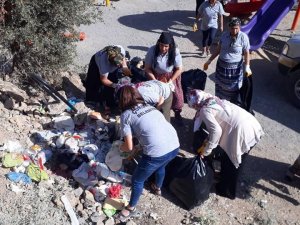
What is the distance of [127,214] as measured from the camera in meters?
5.35

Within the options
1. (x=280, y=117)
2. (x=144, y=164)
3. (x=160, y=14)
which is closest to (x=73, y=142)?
(x=144, y=164)

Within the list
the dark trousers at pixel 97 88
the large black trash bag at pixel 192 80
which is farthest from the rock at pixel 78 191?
the large black trash bag at pixel 192 80

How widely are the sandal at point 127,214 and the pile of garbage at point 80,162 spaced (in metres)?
0.09

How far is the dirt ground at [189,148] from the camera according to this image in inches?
207

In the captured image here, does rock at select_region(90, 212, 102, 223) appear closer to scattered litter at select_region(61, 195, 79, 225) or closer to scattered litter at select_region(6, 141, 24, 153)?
scattered litter at select_region(61, 195, 79, 225)

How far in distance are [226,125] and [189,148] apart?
1.68 metres

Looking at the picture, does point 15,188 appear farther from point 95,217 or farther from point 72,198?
point 95,217

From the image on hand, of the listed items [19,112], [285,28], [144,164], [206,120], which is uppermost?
[206,120]

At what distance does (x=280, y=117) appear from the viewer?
800cm

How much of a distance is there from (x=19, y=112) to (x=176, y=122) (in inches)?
95.4

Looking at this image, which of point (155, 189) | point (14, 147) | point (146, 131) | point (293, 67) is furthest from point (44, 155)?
point (293, 67)

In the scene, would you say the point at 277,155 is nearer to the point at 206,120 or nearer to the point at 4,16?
the point at 206,120

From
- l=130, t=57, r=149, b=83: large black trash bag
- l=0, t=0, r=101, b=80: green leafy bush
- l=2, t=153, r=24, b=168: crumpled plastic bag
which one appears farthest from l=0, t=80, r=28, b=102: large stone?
l=130, t=57, r=149, b=83: large black trash bag

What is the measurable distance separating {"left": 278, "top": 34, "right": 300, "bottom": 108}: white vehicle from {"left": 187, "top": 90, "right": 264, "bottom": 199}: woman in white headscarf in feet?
10.8
